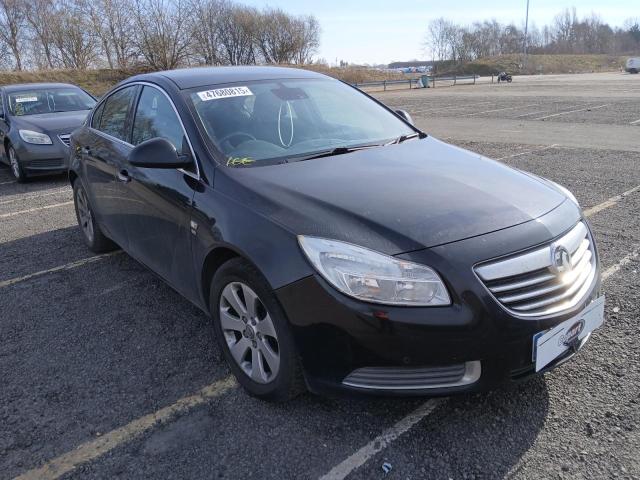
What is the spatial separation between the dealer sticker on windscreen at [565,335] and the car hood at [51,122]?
8.40 metres

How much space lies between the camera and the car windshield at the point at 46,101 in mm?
9500

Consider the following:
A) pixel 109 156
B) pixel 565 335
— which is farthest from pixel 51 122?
pixel 565 335

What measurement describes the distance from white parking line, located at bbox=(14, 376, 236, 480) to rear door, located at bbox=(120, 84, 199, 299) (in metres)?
0.60

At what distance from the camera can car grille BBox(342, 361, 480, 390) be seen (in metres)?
2.26

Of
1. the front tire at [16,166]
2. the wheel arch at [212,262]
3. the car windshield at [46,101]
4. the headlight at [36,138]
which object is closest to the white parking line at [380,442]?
the wheel arch at [212,262]

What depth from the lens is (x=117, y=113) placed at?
4434 millimetres

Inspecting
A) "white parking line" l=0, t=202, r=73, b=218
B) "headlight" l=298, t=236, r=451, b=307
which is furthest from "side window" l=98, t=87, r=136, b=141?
"white parking line" l=0, t=202, r=73, b=218

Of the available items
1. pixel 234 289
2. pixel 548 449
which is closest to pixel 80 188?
pixel 234 289

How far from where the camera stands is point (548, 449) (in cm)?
234

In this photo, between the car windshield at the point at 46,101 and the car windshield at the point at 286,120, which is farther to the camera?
the car windshield at the point at 46,101

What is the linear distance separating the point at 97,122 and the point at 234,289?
293cm

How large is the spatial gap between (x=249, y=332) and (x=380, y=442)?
32.5 inches

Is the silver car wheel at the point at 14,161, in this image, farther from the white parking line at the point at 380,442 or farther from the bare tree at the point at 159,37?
the bare tree at the point at 159,37

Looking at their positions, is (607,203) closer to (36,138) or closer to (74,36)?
(36,138)
